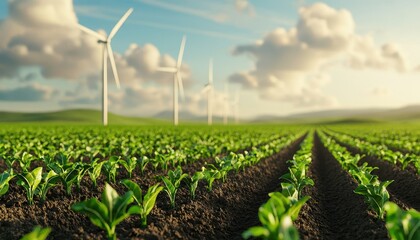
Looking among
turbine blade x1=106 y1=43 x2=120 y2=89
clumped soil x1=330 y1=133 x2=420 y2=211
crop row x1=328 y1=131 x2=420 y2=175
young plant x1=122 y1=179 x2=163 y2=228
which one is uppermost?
turbine blade x1=106 y1=43 x2=120 y2=89

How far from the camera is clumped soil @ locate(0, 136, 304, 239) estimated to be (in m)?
6.43

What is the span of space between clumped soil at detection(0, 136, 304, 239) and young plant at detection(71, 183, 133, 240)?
2.19 ft

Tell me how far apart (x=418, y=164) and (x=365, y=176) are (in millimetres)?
4422

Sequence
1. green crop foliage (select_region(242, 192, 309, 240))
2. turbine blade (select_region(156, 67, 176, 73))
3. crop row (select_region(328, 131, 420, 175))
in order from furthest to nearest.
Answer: turbine blade (select_region(156, 67, 176, 73)) < crop row (select_region(328, 131, 420, 175)) < green crop foliage (select_region(242, 192, 309, 240))

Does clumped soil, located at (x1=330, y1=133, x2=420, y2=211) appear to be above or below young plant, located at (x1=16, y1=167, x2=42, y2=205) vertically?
below

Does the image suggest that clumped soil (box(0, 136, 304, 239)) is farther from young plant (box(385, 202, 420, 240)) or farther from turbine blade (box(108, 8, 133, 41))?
turbine blade (box(108, 8, 133, 41))

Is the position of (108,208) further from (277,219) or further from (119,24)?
(119,24)

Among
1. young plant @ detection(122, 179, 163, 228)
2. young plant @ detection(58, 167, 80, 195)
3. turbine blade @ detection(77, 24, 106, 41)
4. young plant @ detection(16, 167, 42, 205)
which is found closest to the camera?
young plant @ detection(122, 179, 163, 228)

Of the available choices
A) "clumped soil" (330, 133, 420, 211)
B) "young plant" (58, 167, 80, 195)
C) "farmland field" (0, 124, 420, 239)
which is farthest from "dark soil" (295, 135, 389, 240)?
"young plant" (58, 167, 80, 195)

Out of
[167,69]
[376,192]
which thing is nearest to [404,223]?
[376,192]

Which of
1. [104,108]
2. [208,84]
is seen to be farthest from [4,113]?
[104,108]

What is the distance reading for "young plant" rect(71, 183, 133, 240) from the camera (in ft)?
16.9

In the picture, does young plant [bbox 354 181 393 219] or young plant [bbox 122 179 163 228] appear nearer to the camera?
young plant [bbox 122 179 163 228]

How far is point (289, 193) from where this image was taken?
6262 millimetres
